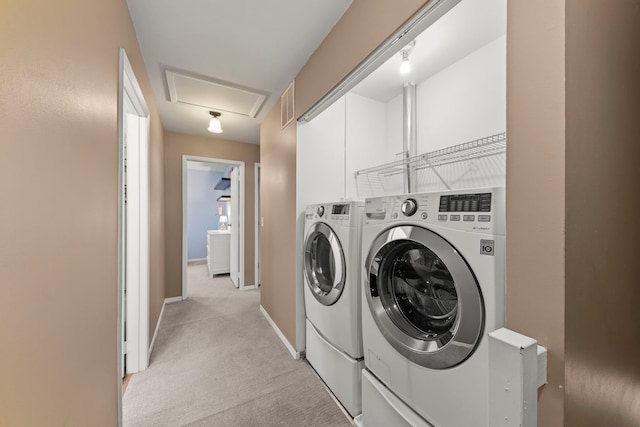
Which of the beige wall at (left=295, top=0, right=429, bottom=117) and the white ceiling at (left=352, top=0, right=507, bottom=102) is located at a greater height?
the white ceiling at (left=352, top=0, right=507, bottom=102)

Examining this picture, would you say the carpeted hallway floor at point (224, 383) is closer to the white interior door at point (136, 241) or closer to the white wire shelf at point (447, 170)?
the white interior door at point (136, 241)

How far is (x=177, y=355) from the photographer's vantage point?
2102mm

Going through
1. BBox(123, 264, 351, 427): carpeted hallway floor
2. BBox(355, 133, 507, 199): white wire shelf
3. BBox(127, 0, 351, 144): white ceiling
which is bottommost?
BBox(123, 264, 351, 427): carpeted hallway floor

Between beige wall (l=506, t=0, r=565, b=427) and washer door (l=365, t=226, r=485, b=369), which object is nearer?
beige wall (l=506, t=0, r=565, b=427)

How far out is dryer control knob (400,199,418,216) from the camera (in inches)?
39.2

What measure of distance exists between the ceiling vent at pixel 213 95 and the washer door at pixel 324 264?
157 cm

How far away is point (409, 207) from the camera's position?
1017 millimetres

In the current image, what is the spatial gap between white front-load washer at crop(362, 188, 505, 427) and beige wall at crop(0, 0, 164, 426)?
1152mm

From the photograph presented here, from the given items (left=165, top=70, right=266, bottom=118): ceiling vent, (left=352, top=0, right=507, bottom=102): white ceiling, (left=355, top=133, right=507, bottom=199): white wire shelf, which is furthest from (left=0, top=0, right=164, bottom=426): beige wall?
(left=355, top=133, right=507, bottom=199): white wire shelf

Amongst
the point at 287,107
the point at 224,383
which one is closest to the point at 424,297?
the point at 224,383

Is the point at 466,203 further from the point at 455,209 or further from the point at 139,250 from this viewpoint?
the point at 139,250

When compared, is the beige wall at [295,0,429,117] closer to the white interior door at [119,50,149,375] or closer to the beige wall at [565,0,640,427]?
the beige wall at [565,0,640,427]

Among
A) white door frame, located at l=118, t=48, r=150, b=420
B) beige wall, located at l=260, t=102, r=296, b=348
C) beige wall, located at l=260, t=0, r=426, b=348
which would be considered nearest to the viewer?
beige wall, located at l=260, t=0, r=426, b=348

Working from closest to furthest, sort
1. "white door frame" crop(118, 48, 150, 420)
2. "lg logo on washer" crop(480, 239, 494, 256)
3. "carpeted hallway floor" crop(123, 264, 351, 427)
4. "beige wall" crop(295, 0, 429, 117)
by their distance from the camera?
"lg logo on washer" crop(480, 239, 494, 256)
"beige wall" crop(295, 0, 429, 117)
"carpeted hallway floor" crop(123, 264, 351, 427)
"white door frame" crop(118, 48, 150, 420)
